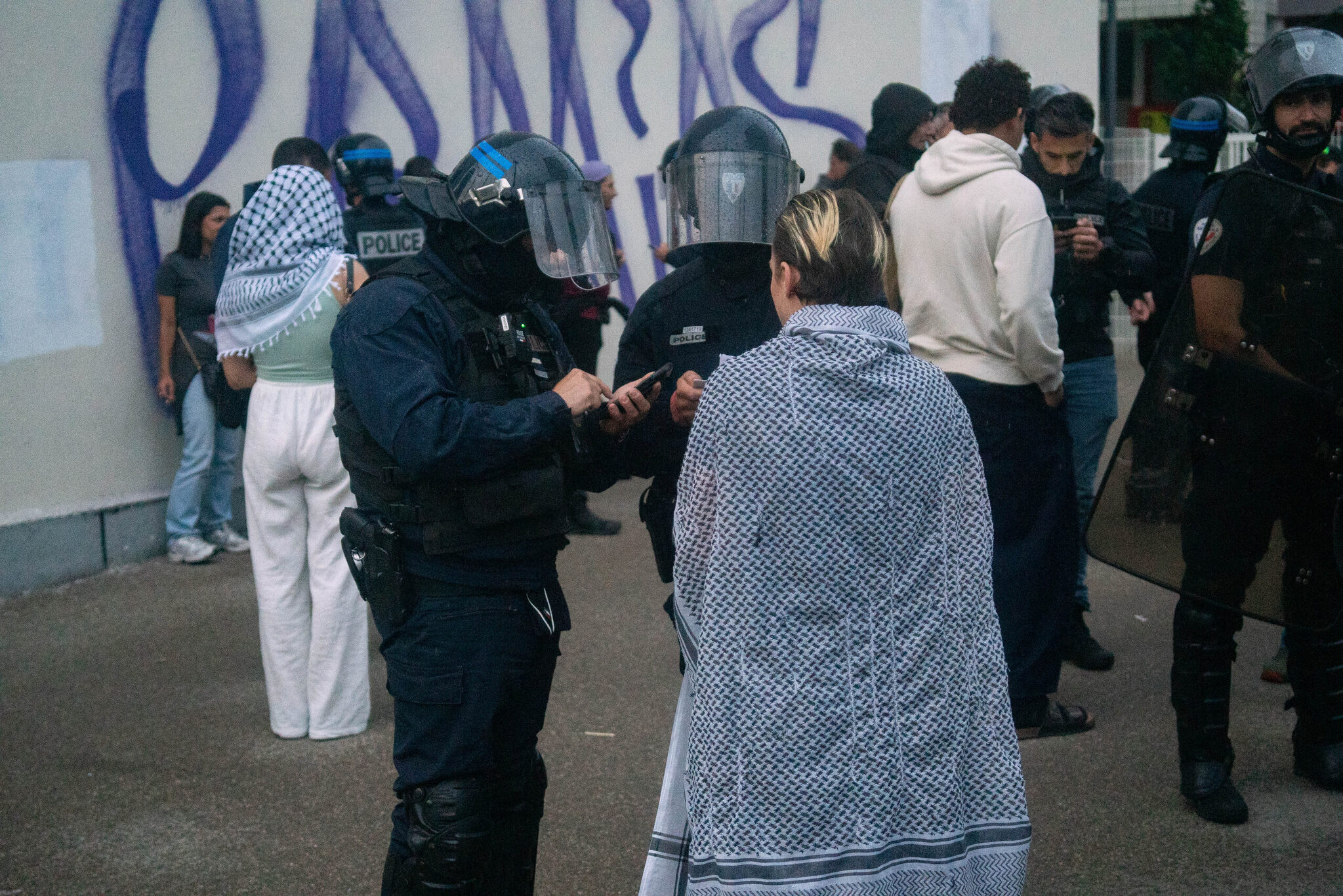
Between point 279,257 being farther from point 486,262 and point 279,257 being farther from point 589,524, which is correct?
point 589,524

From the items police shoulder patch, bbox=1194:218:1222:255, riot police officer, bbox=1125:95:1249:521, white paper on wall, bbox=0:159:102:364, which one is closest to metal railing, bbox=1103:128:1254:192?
riot police officer, bbox=1125:95:1249:521

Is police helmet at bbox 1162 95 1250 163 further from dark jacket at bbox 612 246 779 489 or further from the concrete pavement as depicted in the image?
dark jacket at bbox 612 246 779 489

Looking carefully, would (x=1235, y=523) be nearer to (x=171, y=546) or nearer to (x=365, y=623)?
(x=365, y=623)

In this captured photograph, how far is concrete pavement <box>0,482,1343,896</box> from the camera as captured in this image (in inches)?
137

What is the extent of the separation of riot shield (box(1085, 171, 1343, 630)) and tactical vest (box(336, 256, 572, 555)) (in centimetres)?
152

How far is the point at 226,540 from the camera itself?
6863 millimetres

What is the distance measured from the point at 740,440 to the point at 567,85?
6.84m

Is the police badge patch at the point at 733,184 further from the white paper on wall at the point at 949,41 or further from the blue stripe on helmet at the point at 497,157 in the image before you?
the white paper on wall at the point at 949,41

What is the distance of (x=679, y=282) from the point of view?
3135 millimetres

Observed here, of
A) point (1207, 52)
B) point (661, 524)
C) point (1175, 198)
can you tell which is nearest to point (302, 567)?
point (661, 524)

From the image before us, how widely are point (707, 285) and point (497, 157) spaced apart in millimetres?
612

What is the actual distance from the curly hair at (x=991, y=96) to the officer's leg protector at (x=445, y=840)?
8.63 feet


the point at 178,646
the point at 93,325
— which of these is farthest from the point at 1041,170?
the point at 93,325

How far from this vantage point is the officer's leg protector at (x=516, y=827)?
8.90 feet
